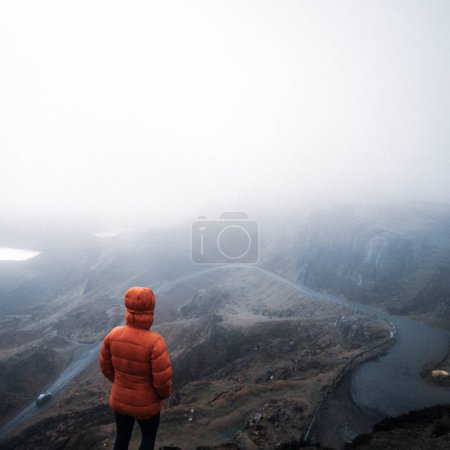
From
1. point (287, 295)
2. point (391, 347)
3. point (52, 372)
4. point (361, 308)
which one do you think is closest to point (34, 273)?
point (52, 372)

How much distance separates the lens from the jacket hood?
6125mm

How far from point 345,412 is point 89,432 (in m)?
17.8

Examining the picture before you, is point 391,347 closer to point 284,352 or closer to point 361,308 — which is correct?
point 284,352

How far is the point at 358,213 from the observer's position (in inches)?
3583

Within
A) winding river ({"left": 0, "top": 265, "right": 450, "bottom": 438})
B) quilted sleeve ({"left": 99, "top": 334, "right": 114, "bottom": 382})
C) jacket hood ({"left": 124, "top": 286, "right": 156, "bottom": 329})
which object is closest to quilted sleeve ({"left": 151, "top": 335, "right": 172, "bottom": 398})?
jacket hood ({"left": 124, "top": 286, "right": 156, "bottom": 329})

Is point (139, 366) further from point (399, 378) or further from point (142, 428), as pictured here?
point (399, 378)

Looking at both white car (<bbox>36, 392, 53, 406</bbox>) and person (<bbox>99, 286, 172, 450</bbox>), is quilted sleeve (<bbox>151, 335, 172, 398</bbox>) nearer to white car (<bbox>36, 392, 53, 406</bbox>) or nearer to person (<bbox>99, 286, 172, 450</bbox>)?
person (<bbox>99, 286, 172, 450</bbox>)

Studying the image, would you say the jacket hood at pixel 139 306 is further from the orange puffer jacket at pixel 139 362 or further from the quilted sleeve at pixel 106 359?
the quilted sleeve at pixel 106 359

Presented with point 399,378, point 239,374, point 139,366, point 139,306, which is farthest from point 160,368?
point 239,374

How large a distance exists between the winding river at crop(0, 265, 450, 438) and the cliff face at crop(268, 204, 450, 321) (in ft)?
26.2

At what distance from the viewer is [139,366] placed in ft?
20.1

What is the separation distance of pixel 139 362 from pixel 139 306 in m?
1.17

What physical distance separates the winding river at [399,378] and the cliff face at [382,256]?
314 inches

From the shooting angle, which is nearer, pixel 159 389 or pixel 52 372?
pixel 159 389
